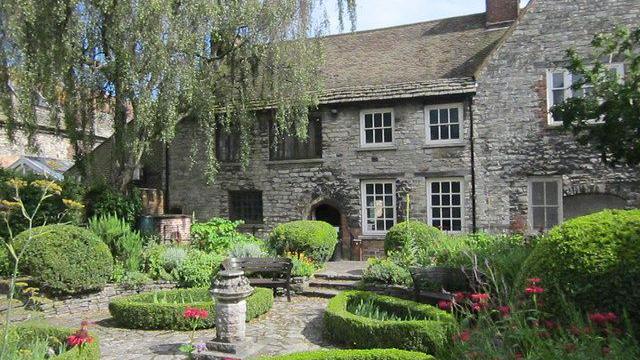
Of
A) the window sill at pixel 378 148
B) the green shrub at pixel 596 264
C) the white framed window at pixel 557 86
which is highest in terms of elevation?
the white framed window at pixel 557 86

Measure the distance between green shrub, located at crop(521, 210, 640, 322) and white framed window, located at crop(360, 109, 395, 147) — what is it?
38.0 feet

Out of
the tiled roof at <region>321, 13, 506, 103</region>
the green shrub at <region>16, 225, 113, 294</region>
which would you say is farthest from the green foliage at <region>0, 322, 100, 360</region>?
the tiled roof at <region>321, 13, 506, 103</region>

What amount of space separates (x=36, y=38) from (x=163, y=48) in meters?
2.86

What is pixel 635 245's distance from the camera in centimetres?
518

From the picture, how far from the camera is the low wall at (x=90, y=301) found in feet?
A: 35.0

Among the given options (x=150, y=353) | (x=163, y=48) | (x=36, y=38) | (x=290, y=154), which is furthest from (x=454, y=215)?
(x=36, y=38)

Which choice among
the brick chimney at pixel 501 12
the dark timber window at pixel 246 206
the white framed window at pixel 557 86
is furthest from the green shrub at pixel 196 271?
the brick chimney at pixel 501 12

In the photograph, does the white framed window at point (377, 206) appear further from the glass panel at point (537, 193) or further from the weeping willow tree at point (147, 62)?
the glass panel at point (537, 193)

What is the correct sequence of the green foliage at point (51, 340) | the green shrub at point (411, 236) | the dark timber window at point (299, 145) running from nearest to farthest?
the green foliage at point (51, 340), the green shrub at point (411, 236), the dark timber window at point (299, 145)

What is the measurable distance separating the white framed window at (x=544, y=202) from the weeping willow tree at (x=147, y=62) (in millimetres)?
7316

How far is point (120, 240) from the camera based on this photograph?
1292cm

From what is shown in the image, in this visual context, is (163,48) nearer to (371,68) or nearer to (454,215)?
(371,68)

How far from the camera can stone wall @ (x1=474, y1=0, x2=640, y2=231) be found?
1487 centimetres

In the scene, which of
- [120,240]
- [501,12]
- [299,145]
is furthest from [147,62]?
[501,12]
